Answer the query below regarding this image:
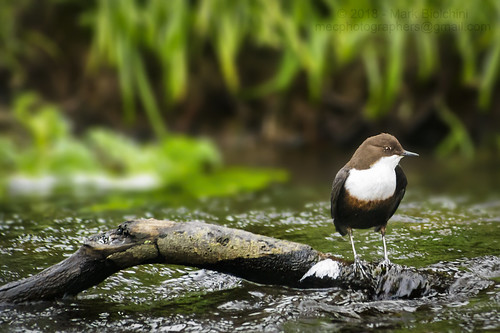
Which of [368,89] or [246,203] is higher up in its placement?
[368,89]

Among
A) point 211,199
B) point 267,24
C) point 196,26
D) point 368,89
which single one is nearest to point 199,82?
point 196,26

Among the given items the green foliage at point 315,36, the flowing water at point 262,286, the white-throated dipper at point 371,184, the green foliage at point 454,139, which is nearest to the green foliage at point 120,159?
the green foliage at point 315,36

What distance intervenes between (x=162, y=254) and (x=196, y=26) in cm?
479

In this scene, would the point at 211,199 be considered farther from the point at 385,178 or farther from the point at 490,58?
the point at 490,58

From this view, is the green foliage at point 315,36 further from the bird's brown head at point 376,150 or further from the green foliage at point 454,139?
the bird's brown head at point 376,150

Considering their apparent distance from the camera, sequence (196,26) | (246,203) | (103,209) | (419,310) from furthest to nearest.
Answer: (196,26) → (246,203) → (103,209) → (419,310)

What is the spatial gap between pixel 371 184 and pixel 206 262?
658 mm

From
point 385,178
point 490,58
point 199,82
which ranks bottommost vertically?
point 385,178

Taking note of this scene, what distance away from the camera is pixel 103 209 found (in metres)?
4.09

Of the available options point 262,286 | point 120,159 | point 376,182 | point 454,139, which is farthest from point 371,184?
point 454,139

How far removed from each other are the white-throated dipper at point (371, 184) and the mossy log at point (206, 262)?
4.3 inches

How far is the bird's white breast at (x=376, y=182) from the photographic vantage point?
231 cm

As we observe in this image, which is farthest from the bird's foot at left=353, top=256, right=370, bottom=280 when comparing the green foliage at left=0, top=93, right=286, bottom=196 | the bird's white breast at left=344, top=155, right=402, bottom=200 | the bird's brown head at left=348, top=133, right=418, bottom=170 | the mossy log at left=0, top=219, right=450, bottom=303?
the green foliage at left=0, top=93, right=286, bottom=196

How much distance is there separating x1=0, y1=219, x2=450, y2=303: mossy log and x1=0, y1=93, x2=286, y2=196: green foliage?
9.52ft
